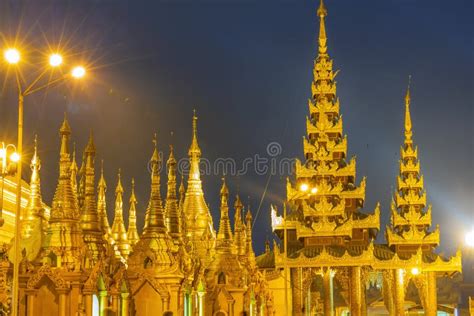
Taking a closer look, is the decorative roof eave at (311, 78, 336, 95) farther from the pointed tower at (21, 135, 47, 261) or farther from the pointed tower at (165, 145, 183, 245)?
the pointed tower at (21, 135, 47, 261)

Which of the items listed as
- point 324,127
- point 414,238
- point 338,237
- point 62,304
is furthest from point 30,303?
point 324,127

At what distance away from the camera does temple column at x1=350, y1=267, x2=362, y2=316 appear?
53562 mm

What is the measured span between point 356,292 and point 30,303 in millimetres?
31304

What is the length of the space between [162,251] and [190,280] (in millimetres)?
1742

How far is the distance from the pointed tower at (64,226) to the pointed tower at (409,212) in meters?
33.2

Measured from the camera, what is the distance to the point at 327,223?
182ft

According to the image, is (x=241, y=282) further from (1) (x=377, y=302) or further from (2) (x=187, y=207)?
(1) (x=377, y=302)

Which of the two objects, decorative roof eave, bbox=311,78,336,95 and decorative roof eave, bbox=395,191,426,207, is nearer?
decorative roof eave, bbox=395,191,426,207

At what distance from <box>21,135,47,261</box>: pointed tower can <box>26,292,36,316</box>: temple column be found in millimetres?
1188

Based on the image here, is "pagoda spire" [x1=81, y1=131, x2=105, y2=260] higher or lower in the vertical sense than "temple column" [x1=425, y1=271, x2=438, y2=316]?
higher

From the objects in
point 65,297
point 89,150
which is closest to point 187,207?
point 89,150

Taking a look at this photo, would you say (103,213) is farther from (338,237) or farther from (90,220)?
(338,237)

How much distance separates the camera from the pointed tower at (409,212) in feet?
186

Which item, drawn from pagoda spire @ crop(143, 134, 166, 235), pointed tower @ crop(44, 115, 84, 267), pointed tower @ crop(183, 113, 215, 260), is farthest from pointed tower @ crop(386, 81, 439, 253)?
pointed tower @ crop(44, 115, 84, 267)
